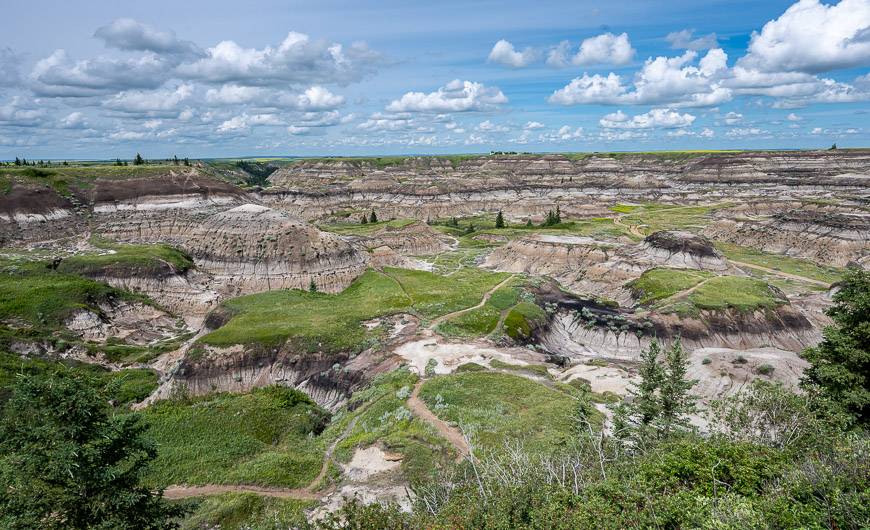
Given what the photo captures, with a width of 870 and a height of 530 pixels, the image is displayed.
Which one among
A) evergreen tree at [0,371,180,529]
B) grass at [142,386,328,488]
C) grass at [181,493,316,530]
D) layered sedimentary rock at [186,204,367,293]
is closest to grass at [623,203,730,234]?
layered sedimentary rock at [186,204,367,293]

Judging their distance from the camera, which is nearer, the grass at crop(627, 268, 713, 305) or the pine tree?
the pine tree

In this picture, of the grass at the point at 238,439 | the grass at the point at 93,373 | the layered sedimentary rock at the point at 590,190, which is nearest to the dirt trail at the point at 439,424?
the grass at the point at 238,439

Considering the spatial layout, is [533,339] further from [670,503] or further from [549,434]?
[670,503]

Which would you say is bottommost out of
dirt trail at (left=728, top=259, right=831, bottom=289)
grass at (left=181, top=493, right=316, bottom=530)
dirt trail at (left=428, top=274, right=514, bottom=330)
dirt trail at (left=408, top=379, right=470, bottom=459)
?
dirt trail at (left=728, top=259, right=831, bottom=289)

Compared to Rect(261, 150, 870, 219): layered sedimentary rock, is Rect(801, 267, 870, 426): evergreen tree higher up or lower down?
lower down

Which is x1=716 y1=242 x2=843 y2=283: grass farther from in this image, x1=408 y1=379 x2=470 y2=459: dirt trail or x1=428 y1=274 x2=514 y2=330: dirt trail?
x1=408 y1=379 x2=470 y2=459: dirt trail

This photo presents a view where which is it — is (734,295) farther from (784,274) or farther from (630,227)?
(630,227)

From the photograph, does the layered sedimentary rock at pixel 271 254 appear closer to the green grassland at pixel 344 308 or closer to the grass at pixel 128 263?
the grass at pixel 128 263

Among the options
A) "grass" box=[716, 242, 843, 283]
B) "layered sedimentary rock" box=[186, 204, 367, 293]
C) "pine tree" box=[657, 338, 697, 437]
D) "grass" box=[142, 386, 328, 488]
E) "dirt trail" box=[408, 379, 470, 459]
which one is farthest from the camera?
"grass" box=[716, 242, 843, 283]
